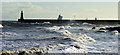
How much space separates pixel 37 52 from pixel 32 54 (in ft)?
1.57

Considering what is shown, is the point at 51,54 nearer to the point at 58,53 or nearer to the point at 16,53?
the point at 58,53

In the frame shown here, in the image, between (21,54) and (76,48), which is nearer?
(21,54)

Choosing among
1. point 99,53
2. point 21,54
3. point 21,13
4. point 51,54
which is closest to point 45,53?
point 51,54

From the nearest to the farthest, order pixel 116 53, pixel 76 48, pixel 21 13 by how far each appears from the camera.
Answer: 1. pixel 116 53
2. pixel 76 48
3. pixel 21 13

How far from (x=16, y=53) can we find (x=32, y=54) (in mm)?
959

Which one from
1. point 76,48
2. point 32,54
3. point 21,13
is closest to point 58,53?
point 32,54

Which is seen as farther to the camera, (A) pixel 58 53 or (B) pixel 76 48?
(B) pixel 76 48

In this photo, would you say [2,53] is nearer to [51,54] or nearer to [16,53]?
[16,53]

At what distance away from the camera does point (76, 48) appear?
66.2 ft

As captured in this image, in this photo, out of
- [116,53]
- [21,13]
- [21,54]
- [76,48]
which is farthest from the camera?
[21,13]

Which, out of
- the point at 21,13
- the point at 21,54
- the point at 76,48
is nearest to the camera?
the point at 21,54

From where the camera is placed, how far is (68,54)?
55.9 ft

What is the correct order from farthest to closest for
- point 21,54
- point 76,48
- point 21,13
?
point 21,13 < point 76,48 < point 21,54

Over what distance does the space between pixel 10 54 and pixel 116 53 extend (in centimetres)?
651
